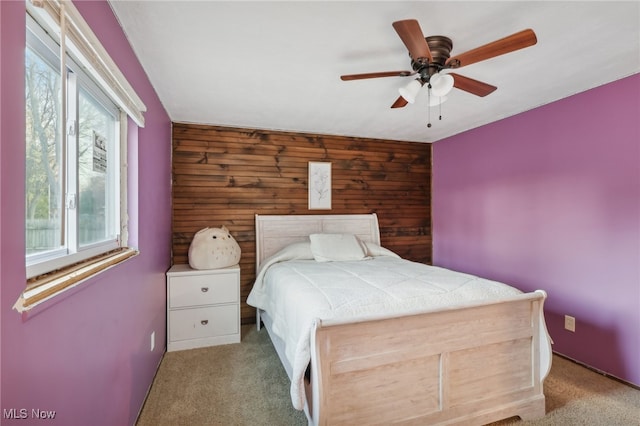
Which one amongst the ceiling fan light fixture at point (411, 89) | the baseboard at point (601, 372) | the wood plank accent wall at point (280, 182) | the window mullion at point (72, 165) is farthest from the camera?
the wood plank accent wall at point (280, 182)

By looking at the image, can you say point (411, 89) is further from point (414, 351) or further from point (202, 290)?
point (202, 290)

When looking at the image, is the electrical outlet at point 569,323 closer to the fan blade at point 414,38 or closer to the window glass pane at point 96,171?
the fan blade at point 414,38

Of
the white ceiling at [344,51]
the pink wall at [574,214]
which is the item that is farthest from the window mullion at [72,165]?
the pink wall at [574,214]

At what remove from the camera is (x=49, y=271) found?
2.97ft

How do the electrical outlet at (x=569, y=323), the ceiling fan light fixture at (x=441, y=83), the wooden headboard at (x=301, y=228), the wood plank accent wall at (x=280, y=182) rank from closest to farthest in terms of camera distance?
1. the ceiling fan light fixture at (x=441, y=83)
2. the electrical outlet at (x=569, y=323)
3. the wood plank accent wall at (x=280, y=182)
4. the wooden headboard at (x=301, y=228)

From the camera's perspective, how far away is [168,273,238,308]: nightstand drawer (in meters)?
2.67

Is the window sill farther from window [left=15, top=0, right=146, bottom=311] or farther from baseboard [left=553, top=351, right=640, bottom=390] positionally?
baseboard [left=553, top=351, right=640, bottom=390]

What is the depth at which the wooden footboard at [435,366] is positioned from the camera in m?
1.43

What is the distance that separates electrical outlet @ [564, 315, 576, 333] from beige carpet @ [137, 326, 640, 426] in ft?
0.93

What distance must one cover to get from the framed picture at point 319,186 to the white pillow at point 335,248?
0.56 metres

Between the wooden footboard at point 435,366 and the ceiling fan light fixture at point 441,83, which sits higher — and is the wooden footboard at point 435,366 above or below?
below

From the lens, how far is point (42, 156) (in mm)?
924

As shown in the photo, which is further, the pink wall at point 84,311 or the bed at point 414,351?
the bed at point 414,351

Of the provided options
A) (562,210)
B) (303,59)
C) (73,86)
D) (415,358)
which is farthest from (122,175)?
(562,210)
